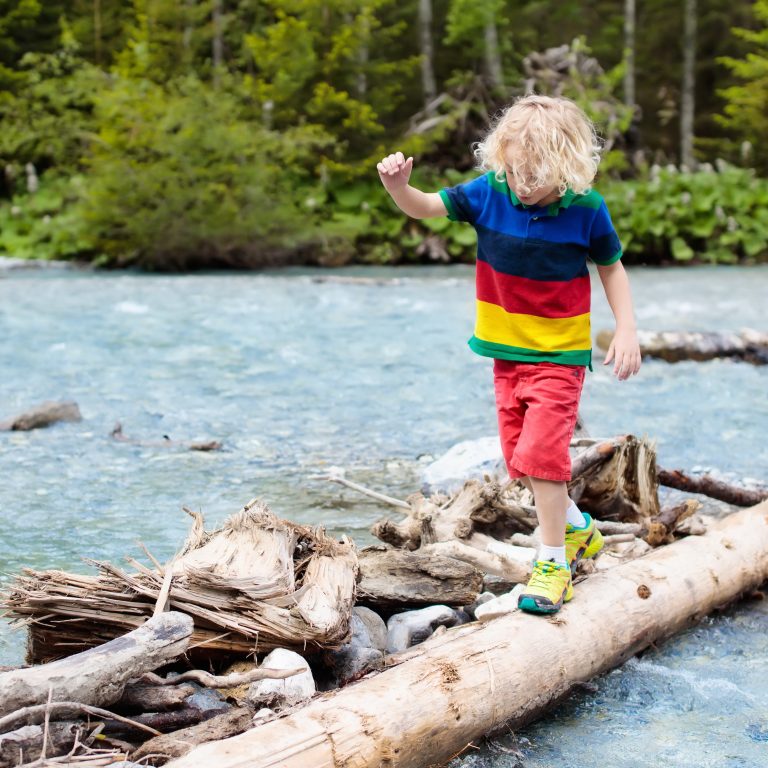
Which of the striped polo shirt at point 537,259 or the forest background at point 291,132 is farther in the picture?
the forest background at point 291,132

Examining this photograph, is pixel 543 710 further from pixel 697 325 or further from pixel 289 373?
pixel 697 325

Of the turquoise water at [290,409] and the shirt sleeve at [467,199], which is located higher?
the shirt sleeve at [467,199]

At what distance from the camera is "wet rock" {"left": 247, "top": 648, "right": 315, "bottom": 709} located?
7.98 ft

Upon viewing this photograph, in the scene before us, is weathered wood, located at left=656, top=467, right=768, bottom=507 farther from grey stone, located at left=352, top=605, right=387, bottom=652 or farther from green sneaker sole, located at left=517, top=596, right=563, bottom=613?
grey stone, located at left=352, top=605, right=387, bottom=652

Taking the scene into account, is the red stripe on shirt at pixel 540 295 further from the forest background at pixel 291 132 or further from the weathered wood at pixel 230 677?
the forest background at pixel 291 132

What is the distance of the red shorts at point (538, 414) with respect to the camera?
3035mm

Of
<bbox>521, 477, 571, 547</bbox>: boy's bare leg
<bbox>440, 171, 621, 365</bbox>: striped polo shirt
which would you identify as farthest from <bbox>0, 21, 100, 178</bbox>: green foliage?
<bbox>521, 477, 571, 547</bbox>: boy's bare leg

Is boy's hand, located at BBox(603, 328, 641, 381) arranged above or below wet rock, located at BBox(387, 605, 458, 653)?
above

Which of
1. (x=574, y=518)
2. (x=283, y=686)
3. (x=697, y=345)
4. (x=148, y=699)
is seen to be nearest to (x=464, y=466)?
(x=574, y=518)

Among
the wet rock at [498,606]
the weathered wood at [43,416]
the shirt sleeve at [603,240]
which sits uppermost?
the shirt sleeve at [603,240]

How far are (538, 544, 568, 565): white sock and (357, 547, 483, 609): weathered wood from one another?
0.25 metres

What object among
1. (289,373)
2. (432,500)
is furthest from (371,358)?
(432,500)

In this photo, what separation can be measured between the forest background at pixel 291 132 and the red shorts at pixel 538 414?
12.3 meters

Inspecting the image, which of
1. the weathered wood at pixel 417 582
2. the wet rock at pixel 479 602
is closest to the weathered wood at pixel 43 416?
the weathered wood at pixel 417 582
